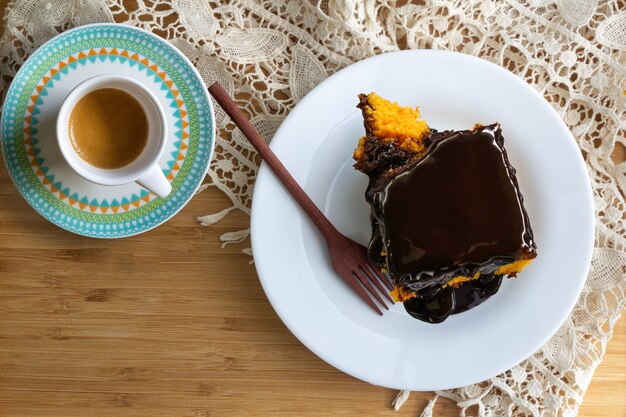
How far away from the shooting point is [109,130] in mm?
1493

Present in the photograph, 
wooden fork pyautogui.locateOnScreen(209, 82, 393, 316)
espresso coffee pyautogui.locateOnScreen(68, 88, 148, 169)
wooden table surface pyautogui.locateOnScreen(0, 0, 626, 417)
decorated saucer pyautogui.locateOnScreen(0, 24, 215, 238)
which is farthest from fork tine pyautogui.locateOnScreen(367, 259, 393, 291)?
espresso coffee pyautogui.locateOnScreen(68, 88, 148, 169)

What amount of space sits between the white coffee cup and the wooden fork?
16 centimetres

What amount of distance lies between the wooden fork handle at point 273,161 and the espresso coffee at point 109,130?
0.64 ft

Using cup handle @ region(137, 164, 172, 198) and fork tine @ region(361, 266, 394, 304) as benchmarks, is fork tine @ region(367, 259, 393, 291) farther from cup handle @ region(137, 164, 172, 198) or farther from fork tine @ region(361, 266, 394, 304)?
cup handle @ region(137, 164, 172, 198)

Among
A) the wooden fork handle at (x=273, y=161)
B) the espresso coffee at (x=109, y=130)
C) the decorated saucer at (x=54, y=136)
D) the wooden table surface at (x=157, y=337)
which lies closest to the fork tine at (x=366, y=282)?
the wooden fork handle at (x=273, y=161)

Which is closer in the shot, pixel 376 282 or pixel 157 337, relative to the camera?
pixel 376 282

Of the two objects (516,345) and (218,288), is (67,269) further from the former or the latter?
(516,345)

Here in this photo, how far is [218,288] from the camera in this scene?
165 cm

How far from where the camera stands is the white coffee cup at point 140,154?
140 cm

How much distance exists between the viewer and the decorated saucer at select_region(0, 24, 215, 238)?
4.98 ft

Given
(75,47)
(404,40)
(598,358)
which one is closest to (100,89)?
(75,47)

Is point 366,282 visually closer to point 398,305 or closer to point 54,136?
point 398,305

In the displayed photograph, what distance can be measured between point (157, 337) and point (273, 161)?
→ 0.59 metres

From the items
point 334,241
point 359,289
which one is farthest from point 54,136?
point 359,289
